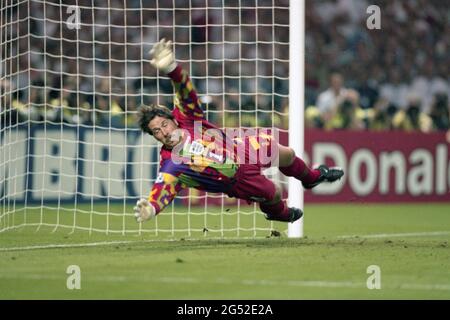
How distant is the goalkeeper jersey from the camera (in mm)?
9422

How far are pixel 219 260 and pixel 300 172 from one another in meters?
2.00

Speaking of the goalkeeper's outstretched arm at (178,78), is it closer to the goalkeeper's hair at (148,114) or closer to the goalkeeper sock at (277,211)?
the goalkeeper's hair at (148,114)

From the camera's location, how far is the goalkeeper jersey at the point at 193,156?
30.9ft

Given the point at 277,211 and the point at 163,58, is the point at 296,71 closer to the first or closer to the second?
the point at 277,211

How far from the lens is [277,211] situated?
404 inches

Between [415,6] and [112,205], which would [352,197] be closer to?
[112,205]

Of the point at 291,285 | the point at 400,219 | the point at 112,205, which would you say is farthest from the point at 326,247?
the point at 112,205

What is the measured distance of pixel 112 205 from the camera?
15.7 m

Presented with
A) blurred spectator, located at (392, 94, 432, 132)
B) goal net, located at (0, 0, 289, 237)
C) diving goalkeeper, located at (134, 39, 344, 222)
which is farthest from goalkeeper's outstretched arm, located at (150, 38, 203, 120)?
blurred spectator, located at (392, 94, 432, 132)

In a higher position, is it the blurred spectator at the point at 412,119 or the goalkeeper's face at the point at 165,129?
the blurred spectator at the point at 412,119

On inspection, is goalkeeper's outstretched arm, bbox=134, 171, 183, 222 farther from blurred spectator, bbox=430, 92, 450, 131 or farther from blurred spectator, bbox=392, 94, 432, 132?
blurred spectator, bbox=430, 92, 450, 131

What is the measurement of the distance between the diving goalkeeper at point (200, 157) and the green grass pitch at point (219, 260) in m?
0.49

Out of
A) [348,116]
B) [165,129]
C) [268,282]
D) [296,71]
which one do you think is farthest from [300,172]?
[348,116]

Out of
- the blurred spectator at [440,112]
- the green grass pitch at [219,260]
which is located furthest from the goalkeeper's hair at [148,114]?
the blurred spectator at [440,112]
